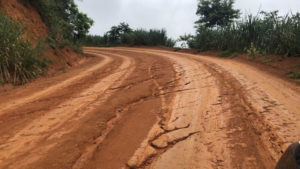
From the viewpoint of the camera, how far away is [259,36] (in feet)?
25.2

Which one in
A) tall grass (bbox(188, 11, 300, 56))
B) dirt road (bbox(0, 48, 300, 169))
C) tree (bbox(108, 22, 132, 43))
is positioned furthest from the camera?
tree (bbox(108, 22, 132, 43))

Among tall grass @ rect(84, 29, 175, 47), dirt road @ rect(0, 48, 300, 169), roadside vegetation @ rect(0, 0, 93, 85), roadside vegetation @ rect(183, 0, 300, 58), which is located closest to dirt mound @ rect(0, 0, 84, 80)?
roadside vegetation @ rect(0, 0, 93, 85)

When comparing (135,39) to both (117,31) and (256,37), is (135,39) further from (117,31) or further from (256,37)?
(256,37)

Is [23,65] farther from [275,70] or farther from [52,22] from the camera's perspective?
[275,70]

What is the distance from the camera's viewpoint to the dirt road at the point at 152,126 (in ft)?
5.35

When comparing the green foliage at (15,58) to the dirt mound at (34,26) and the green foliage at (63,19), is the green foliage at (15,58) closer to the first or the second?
the dirt mound at (34,26)

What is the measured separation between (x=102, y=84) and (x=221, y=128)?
271 cm

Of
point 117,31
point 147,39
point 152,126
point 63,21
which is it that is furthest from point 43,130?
point 117,31

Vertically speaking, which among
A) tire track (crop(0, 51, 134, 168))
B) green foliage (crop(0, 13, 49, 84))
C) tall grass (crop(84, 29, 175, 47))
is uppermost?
tall grass (crop(84, 29, 175, 47))

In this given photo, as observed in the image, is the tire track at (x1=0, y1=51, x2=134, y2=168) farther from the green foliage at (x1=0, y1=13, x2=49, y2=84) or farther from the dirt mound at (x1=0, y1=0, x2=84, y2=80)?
the dirt mound at (x1=0, y1=0, x2=84, y2=80)

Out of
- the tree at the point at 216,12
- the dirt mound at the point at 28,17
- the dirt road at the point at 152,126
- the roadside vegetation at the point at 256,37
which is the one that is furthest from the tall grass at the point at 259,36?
the dirt mound at the point at 28,17

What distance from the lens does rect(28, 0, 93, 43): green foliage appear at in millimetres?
8492

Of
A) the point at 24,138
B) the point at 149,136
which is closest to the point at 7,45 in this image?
the point at 24,138

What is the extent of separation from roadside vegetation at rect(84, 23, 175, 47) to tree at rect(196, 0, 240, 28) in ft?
10.6
